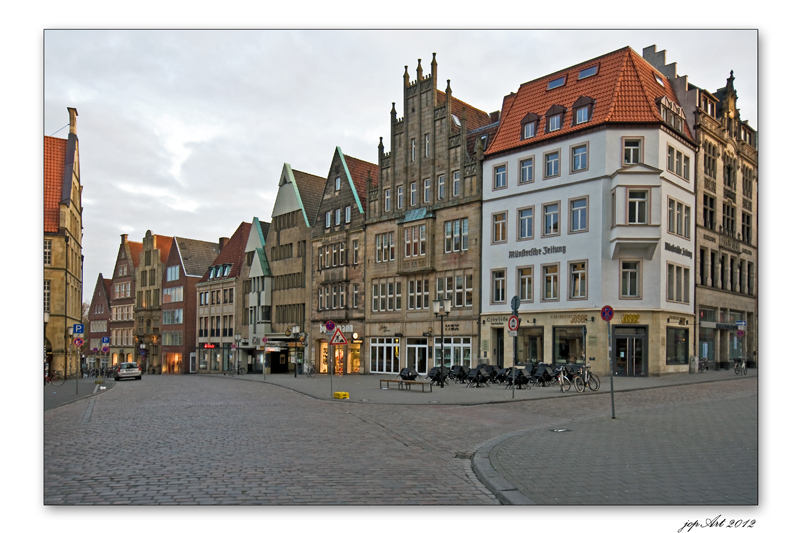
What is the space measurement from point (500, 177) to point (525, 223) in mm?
3482

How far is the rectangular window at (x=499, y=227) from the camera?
4431 centimetres

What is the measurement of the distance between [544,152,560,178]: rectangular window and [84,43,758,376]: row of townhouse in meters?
0.10

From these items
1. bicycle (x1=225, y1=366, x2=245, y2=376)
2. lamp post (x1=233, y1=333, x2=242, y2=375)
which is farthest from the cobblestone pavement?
lamp post (x1=233, y1=333, x2=242, y2=375)

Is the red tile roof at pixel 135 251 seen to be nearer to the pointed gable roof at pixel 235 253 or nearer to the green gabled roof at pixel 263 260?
the pointed gable roof at pixel 235 253

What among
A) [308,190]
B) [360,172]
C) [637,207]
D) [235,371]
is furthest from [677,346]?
[235,371]

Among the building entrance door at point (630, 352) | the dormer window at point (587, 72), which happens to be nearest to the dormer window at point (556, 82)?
the dormer window at point (587, 72)

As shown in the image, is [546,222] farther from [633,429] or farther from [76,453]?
[76,453]

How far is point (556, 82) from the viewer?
42.5m

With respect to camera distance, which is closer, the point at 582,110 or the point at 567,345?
the point at 582,110

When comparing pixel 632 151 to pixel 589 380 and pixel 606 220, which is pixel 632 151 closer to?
pixel 606 220

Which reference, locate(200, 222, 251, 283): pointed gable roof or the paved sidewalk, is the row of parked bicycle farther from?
locate(200, 222, 251, 283): pointed gable roof

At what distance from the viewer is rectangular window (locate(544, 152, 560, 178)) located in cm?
4116

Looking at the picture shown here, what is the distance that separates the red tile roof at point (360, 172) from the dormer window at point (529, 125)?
1703cm

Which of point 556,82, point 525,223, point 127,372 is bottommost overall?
point 127,372
